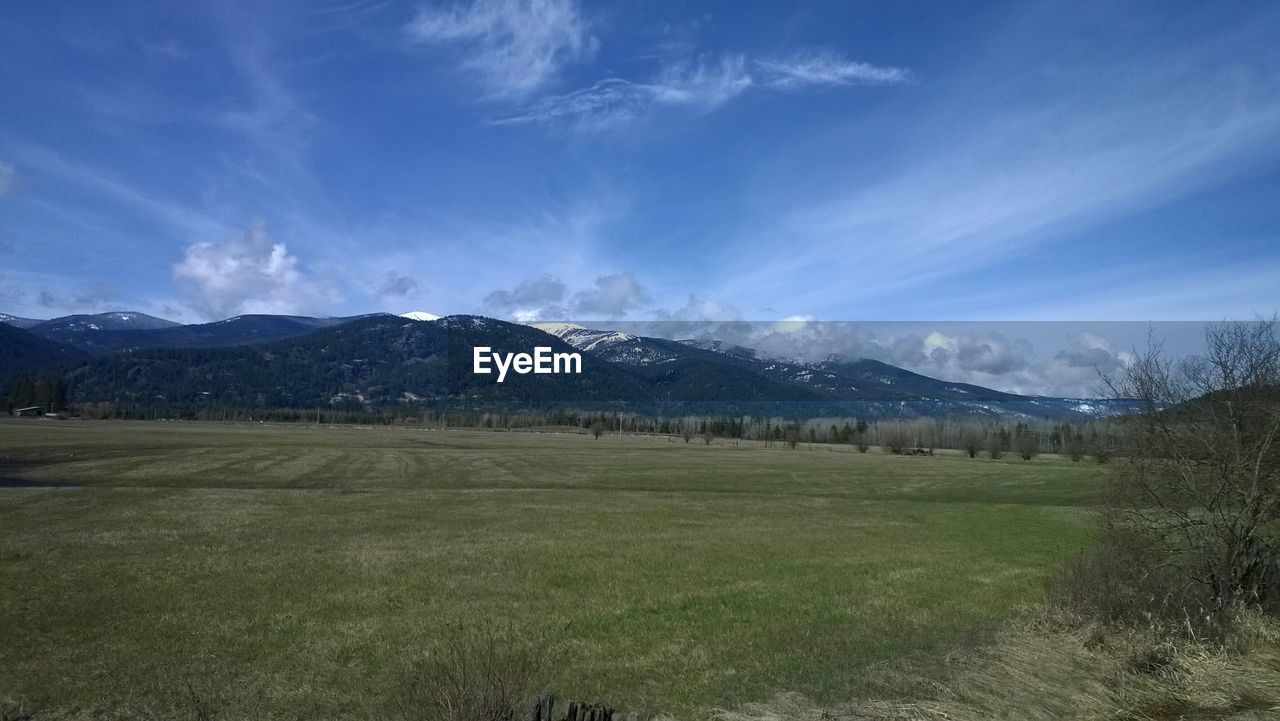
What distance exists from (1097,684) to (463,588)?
14.4m

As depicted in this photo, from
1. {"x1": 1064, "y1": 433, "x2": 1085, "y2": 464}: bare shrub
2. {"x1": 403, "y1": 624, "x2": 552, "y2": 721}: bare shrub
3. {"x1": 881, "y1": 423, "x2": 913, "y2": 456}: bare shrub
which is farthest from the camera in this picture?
{"x1": 881, "y1": 423, "x2": 913, "y2": 456}: bare shrub

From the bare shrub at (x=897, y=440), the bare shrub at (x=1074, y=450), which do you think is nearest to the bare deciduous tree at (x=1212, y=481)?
the bare shrub at (x=1074, y=450)

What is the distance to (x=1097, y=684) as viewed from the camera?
11633mm

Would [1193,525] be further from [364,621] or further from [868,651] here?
[364,621]

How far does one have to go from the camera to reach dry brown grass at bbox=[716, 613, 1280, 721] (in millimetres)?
10516

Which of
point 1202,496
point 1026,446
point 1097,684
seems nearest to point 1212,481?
point 1202,496

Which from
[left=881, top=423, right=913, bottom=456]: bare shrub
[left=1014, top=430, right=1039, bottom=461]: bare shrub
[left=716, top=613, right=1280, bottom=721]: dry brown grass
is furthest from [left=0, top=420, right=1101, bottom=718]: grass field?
[left=881, top=423, right=913, bottom=456]: bare shrub

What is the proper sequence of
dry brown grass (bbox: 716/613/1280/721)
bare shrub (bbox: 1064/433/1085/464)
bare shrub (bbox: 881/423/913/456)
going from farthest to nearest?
bare shrub (bbox: 881/423/913/456), bare shrub (bbox: 1064/433/1085/464), dry brown grass (bbox: 716/613/1280/721)

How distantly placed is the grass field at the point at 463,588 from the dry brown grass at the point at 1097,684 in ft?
3.24

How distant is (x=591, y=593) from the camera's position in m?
20.0

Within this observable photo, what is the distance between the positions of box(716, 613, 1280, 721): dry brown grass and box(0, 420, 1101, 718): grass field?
988mm

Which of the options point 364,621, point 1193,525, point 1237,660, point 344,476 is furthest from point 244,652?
point 344,476

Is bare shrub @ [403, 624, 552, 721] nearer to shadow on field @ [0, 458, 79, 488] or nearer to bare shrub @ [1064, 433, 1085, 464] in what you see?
shadow on field @ [0, 458, 79, 488]

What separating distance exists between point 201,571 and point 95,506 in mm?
19089
